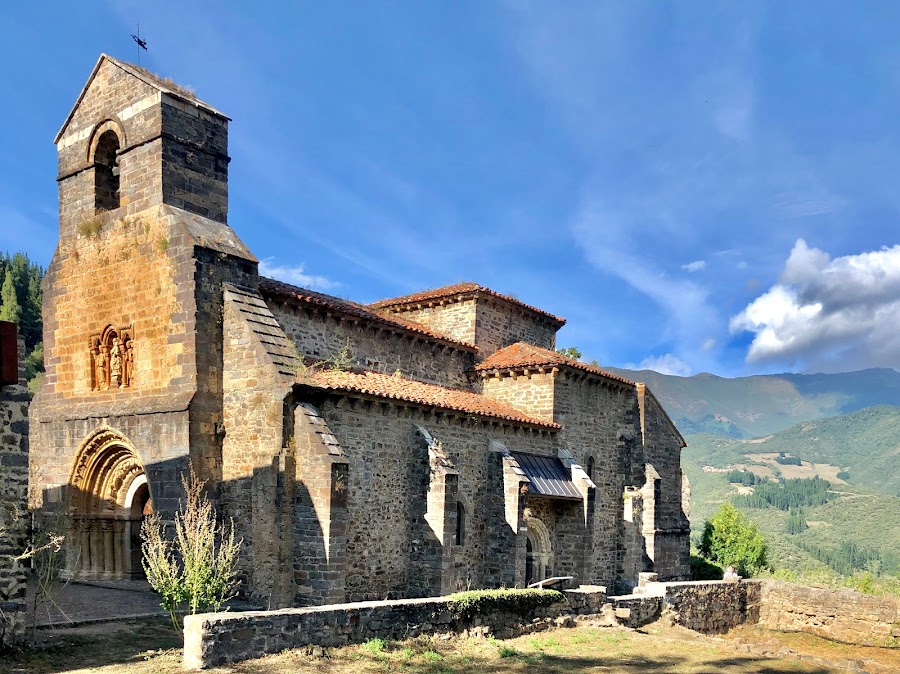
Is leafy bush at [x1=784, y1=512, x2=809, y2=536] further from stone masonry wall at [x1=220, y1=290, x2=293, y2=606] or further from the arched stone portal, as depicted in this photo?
stone masonry wall at [x1=220, y1=290, x2=293, y2=606]

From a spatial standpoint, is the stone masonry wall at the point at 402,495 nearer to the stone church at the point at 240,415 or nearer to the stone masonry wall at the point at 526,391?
the stone church at the point at 240,415

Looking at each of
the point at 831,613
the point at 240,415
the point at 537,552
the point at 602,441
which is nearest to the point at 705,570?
the point at 831,613

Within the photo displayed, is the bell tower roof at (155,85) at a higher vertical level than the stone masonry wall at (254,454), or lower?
higher

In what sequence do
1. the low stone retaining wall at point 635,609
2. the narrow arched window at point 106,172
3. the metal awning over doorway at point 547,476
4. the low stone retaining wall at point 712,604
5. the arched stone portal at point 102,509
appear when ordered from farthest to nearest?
the low stone retaining wall at point 712,604
the metal awning over doorway at point 547,476
the narrow arched window at point 106,172
the low stone retaining wall at point 635,609
the arched stone portal at point 102,509

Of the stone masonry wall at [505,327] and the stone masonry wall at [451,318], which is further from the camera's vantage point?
the stone masonry wall at [505,327]

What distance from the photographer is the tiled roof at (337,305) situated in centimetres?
1878

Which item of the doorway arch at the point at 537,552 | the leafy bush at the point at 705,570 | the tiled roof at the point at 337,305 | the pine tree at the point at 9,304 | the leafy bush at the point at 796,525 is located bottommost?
the leafy bush at the point at 796,525

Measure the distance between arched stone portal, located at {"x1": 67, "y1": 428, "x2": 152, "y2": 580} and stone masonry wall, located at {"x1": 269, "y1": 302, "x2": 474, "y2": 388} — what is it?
476 cm

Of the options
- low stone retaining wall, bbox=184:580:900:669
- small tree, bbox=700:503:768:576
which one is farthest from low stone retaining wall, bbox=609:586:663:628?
small tree, bbox=700:503:768:576

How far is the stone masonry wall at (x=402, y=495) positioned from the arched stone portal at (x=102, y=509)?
16.0 feet

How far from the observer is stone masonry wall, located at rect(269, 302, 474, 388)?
1942 centimetres

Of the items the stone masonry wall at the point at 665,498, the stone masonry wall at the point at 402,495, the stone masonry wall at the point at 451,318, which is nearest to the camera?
the stone masonry wall at the point at 402,495

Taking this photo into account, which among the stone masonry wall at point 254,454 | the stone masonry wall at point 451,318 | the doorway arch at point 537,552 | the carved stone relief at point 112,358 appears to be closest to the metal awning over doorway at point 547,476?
the doorway arch at point 537,552

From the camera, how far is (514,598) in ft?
51.0
